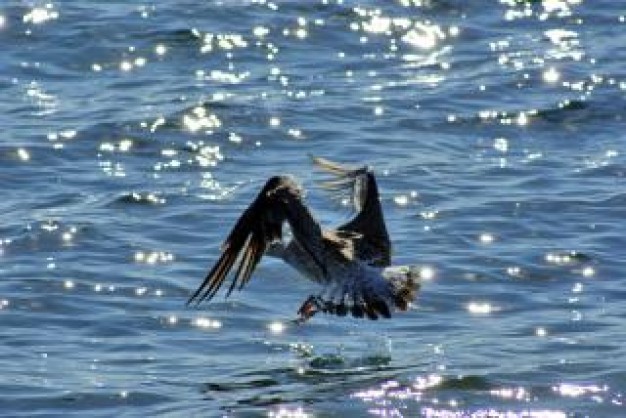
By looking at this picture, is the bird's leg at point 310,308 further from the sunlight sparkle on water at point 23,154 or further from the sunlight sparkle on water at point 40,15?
the sunlight sparkle on water at point 40,15

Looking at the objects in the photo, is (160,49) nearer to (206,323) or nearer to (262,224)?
(206,323)

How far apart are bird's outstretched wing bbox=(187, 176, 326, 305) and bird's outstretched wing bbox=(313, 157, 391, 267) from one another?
3.43 ft

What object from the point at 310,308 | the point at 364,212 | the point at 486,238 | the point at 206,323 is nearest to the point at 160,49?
the point at 486,238

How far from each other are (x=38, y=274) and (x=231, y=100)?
4771 mm

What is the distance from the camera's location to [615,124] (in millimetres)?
15617

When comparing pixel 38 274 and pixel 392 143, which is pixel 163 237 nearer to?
pixel 38 274

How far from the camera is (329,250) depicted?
33.7ft

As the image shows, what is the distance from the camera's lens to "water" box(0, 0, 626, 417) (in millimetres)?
9539

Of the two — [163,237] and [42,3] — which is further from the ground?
[42,3]

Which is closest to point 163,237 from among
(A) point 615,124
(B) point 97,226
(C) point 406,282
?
(B) point 97,226

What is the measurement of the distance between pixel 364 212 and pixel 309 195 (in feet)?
8.10

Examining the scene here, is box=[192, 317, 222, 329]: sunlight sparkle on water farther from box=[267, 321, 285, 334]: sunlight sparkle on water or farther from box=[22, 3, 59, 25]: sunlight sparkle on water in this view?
box=[22, 3, 59, 25]: sunlight sparkle on water

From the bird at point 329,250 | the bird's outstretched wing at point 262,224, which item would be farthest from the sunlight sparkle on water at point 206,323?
the bird's outstretched wing at point 262,224

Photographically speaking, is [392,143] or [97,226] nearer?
[97,226]
